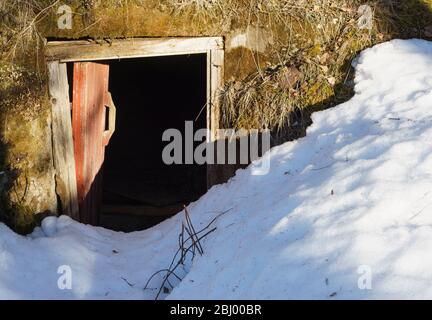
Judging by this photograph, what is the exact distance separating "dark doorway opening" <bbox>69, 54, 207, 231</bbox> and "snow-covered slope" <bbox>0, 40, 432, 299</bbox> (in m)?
3.08

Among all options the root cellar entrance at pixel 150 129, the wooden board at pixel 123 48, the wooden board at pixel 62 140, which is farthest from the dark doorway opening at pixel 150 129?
the wooden board at pixel 123 48

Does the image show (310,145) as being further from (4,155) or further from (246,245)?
(4,155)

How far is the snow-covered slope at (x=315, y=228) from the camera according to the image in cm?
260

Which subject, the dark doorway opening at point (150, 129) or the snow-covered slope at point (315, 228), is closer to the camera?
the snow-covered slope at point (315, 228)

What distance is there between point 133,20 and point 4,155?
1627 mm

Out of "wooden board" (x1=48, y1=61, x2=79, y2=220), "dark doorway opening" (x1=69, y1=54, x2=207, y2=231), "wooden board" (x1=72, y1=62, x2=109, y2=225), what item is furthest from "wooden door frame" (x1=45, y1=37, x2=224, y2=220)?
"dark doorway opening" (x1=69, y1=54, x2=207, y2=231)

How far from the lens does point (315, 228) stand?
9.49ft

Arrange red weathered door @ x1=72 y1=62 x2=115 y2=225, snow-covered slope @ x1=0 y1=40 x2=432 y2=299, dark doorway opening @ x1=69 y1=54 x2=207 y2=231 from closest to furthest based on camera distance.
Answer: snow-covered slope @ x1=0 y1=40 x2=432 y2=299
red weathered door @ x1=72 y1=62 x2=115 y2=225
dark doorway opening @ x1=69 y1=54 x2=207 y2=231

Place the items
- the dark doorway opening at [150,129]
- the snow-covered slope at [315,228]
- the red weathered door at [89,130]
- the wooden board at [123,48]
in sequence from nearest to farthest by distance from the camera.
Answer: the snow-covered slope at [315,228], the wooden board at [123,48], the red weathered door at [89,130], the dark doorway opening at [150,129]

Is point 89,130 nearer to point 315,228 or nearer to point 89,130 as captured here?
point 89,130

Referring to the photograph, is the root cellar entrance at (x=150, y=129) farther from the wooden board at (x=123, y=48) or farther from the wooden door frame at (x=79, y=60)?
the wooden board at (x=123, y=48)

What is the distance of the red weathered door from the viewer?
495 centimetres

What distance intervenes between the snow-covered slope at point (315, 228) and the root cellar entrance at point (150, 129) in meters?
3.08

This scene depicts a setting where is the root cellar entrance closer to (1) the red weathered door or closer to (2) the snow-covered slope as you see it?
(1) the red weathered door
